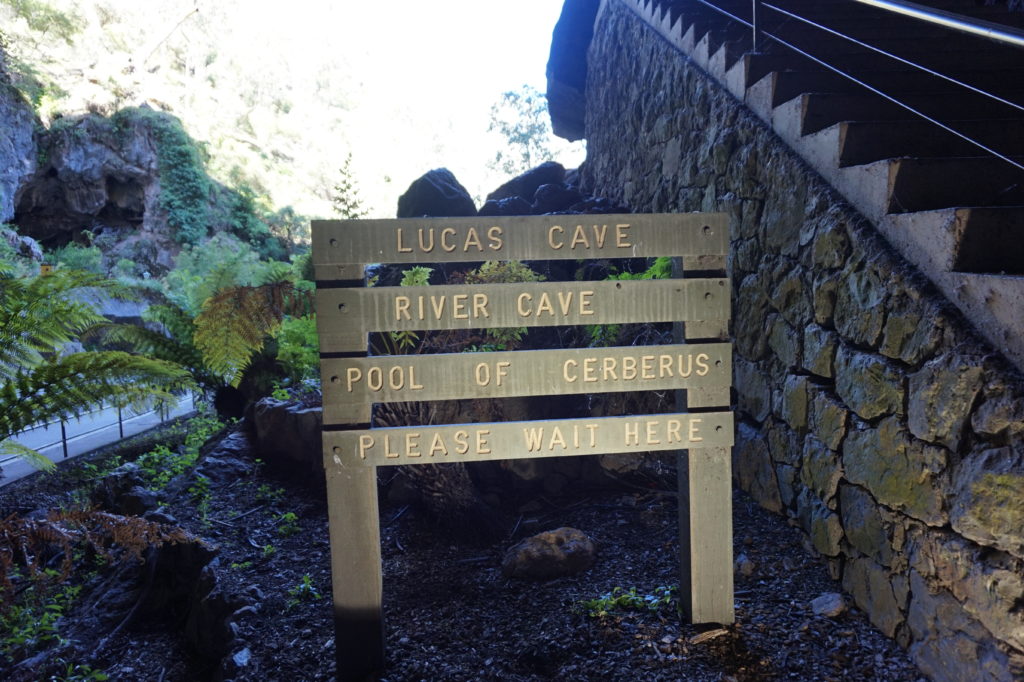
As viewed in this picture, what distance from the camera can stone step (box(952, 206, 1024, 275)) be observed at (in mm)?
2086

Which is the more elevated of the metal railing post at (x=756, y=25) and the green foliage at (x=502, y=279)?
the metal railing post at (x=756, y=25)

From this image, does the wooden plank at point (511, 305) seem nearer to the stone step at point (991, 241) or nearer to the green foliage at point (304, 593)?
the stone step at point (991, 241)

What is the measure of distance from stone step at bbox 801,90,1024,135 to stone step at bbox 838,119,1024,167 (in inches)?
10.2

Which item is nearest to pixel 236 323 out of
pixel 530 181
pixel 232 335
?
pixel 232 335

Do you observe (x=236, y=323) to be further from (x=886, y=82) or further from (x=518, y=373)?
(x=886, y=82)

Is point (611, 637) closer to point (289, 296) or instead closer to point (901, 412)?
point (901, 412)

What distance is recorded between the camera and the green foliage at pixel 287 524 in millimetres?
3834

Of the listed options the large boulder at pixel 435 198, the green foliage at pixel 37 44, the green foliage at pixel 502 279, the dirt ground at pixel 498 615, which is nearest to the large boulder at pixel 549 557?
the dirt ground at pixel 498 615

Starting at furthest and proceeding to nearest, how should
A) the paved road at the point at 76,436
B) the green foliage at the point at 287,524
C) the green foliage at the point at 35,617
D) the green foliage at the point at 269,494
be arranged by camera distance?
the paved road at the point at 76,436 → the green foliage at the point at 269,494 → the green foliage at the point at 287,524 → the green foliage at the point at 35,617

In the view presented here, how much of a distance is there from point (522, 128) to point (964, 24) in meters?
21.5

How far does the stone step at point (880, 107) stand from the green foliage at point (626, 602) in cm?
239

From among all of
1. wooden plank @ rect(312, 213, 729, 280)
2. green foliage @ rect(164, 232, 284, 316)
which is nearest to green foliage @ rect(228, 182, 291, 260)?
green foliage @ rect(164, 232, 284, 316)

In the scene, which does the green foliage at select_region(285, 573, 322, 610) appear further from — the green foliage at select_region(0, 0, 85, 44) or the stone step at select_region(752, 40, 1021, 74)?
the green foliage at select_region(0, 0, 85, 44)

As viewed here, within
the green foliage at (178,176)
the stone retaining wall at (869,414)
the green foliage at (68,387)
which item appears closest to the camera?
the stone retaining wall at (869,414)
